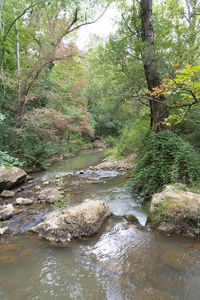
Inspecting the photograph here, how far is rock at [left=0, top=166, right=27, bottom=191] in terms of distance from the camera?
612cm

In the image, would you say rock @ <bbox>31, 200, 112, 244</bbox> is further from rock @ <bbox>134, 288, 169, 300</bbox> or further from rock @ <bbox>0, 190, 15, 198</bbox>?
rock @ <bbox>0, 190, 15, 198</bbox>

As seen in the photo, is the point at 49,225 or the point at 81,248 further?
the point at 49,225

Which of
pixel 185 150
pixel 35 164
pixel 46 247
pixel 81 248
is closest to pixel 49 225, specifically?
pixel 46 247

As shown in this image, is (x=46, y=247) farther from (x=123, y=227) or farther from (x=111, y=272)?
(x=123, y=227)

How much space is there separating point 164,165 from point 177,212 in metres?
1.46

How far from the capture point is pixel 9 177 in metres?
6.34

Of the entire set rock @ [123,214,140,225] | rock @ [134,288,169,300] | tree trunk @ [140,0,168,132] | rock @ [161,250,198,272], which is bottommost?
rock @ [123,214,140,225]

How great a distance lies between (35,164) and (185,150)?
810 cm

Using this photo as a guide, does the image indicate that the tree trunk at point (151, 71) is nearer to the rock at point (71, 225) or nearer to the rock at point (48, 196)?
the rock at point (71, 225)

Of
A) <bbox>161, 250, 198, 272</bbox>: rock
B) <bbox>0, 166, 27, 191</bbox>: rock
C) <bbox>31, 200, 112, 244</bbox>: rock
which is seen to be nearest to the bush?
<bbox>31, 200, 112, 244</bbox>: rock

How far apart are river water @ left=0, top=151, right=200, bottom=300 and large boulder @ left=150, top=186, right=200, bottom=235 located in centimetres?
20

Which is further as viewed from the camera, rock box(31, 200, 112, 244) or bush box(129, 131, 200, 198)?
bush box(129, 131, 200, 198)

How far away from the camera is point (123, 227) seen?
328 centimetres

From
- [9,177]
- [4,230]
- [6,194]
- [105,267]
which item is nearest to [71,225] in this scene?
[105,267]
